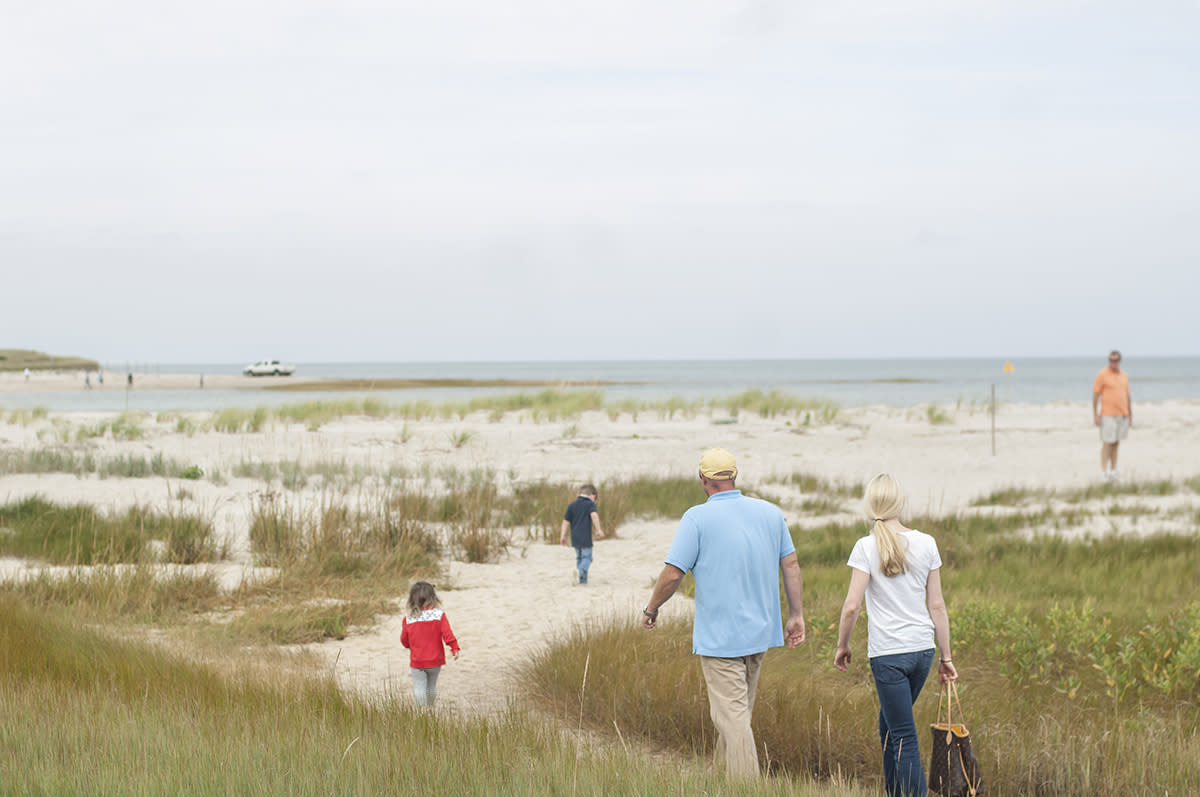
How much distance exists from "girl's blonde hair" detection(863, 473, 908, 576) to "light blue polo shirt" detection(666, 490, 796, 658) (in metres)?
0.42

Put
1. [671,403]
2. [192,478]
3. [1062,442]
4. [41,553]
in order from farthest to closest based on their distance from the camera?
[671,403] → [1062,442] → [192,478] → [41,553]

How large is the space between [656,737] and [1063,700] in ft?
8.41

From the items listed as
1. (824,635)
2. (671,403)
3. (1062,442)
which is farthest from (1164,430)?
(824,635)

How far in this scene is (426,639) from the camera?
5.70m

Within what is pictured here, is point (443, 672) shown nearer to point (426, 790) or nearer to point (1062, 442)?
point (426, 790)

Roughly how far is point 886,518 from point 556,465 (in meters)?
15.6

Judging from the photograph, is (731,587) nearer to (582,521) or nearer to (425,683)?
(425,683)

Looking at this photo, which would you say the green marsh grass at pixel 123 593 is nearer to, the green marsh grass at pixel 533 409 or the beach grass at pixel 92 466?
the beach grass at pixel 92 466

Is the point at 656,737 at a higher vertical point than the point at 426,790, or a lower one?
lower

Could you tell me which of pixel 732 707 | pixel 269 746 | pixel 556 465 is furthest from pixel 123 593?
pixel 556 465

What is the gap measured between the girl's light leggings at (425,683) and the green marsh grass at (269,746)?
2.02ft

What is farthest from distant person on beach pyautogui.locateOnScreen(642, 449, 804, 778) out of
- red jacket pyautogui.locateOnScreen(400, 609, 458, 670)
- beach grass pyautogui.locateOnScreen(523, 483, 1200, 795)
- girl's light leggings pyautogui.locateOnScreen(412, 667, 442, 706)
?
girl's light leggings pyautogui.locateOnScreen(412, 667, 442, 706)

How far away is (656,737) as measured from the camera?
5.59m

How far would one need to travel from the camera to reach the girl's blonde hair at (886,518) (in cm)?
412
